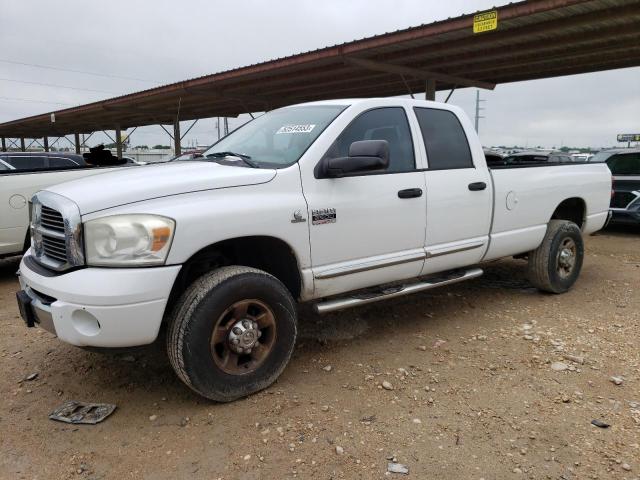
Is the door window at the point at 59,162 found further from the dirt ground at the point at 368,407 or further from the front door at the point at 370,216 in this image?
the front door at the point at 370,216

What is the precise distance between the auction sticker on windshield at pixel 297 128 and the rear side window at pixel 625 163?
880 cm

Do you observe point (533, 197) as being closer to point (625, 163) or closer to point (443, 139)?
point (443, 139)

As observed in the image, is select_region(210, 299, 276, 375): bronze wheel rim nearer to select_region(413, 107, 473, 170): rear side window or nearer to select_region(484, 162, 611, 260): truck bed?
select_region(413, 107, 473, 170): rear side window

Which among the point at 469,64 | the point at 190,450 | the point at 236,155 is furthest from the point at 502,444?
→ the point at 469,64

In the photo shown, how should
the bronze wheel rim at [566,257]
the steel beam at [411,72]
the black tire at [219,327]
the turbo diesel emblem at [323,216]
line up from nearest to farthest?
1. the black tire at [219,327]
2. the turbo diesel emblem at [323,216]
3. the bronze wheel rim at [566,257]
4. the steel beam at [411,72]

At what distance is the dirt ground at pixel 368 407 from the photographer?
247 centimetres

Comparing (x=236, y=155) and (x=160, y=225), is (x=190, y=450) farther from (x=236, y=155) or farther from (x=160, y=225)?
(x=236, y=155)

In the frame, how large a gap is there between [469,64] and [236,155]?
10.5 metres

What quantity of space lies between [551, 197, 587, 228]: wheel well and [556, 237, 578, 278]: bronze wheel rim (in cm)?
36

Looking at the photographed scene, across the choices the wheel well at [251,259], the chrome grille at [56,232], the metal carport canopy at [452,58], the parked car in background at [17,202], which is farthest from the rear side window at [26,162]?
the wheel well at [251,259]

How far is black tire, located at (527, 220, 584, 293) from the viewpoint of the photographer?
200 inches

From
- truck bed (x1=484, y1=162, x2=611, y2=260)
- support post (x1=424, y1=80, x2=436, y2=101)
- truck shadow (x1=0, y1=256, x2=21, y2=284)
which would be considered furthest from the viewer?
support post (x1=424, y1=80, x2=436, y2=101)

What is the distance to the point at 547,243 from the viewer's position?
16.6 feet

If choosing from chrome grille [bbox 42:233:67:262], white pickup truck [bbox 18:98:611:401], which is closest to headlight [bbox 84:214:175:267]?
white pickup truck [bbox 18:98:611:401]
